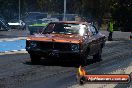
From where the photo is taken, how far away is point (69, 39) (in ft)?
42.3

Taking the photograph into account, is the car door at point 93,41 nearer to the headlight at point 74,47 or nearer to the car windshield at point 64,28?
the car windshield at point 64,28

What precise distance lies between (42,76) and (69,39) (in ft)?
9.39

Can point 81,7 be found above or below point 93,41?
below

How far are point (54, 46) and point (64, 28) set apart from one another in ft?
4.97

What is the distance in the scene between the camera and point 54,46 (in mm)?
12852

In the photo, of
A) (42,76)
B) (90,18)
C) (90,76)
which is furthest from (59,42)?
(90,18)

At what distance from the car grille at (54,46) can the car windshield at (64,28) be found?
123 centimetres

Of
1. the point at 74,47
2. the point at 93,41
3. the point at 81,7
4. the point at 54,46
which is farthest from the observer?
the point at 81,7

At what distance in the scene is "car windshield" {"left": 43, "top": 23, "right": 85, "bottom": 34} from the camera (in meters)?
14.0

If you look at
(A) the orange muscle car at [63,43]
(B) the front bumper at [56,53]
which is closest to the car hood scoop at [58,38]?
(A) the orange muscle car at [63,43]

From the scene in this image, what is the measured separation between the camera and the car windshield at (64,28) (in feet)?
45.9

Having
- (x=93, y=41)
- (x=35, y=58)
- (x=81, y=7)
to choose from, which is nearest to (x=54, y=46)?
(x=35, y=58)

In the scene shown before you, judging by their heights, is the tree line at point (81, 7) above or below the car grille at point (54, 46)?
below

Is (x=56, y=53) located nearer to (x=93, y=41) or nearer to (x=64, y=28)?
(x=64, y=28)
